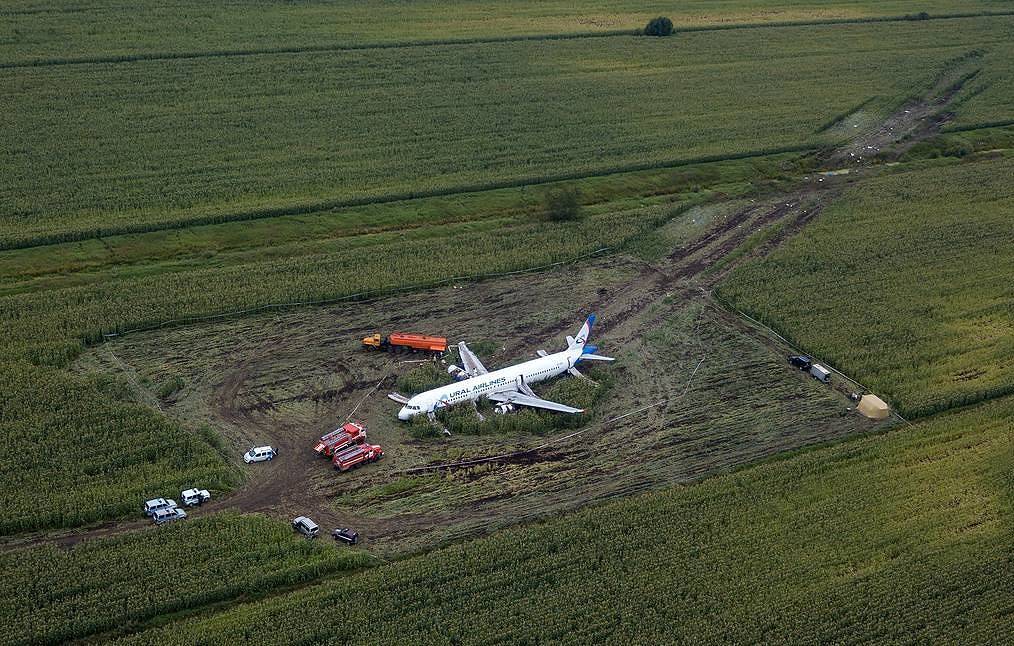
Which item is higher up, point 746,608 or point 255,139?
point 255,139

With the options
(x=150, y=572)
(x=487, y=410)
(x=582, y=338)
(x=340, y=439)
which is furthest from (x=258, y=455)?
(x=582, y=338)

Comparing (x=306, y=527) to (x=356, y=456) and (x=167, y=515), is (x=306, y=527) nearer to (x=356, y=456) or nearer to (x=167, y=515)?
(x=356, y=456)

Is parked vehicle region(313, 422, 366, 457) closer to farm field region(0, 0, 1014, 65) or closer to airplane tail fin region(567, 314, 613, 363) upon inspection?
airplane tail fin region(567, 314, 613, 363)

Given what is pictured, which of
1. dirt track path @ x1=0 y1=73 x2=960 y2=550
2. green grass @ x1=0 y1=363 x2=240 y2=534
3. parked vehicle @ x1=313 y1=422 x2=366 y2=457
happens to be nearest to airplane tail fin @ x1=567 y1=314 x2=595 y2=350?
dirt track path @ x1=0 y1=73 x2=960 y2=550

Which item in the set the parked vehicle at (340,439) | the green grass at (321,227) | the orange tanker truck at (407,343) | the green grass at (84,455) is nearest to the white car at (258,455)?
the green grass at (84,455)

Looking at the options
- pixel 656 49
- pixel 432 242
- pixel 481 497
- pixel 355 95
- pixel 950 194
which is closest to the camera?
pixel 481 497

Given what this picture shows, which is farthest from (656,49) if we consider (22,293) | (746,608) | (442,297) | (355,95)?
(746,608)

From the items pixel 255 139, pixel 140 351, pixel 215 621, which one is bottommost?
pixel 215 621

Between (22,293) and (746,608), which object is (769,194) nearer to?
(746,608)
